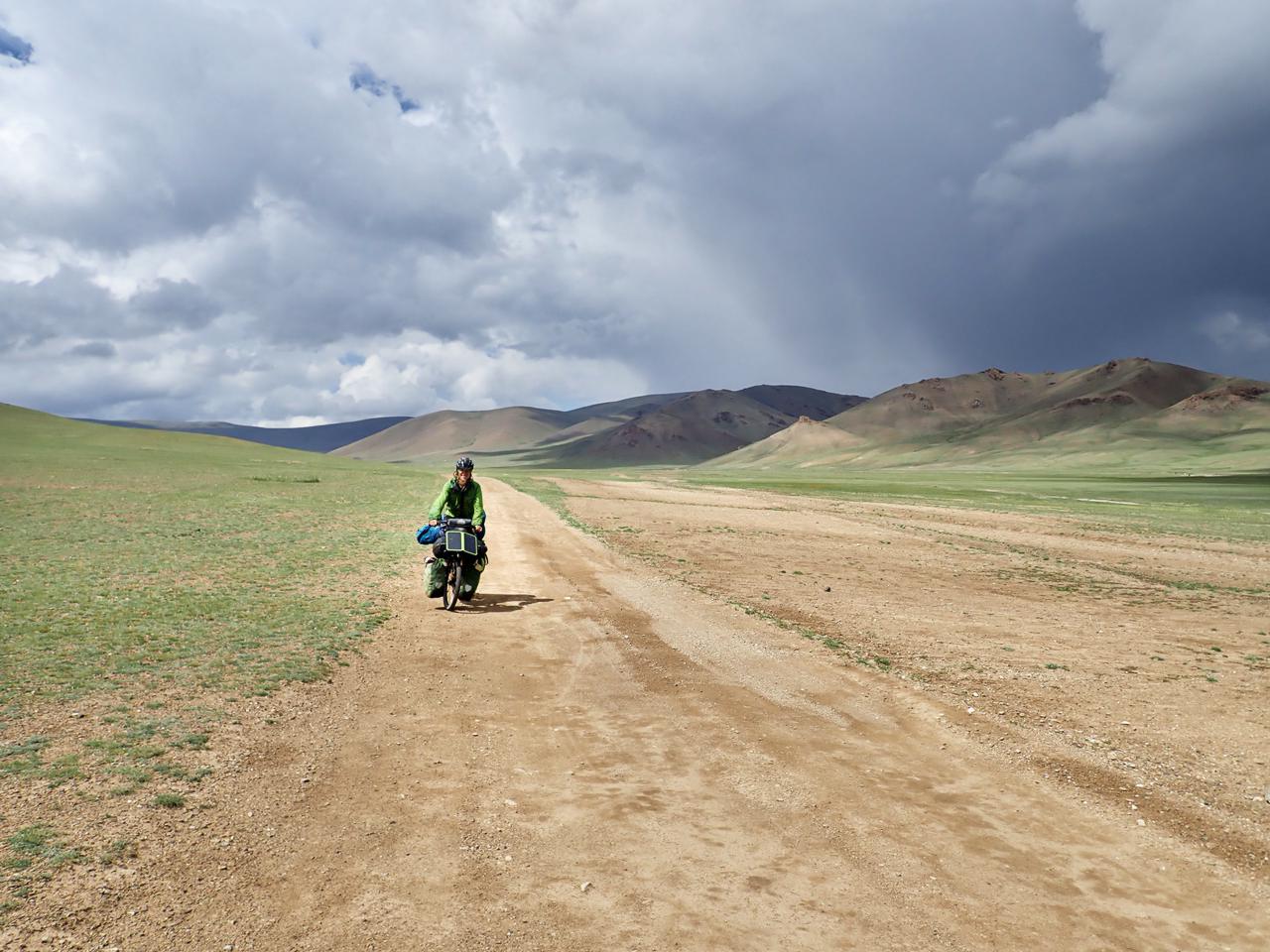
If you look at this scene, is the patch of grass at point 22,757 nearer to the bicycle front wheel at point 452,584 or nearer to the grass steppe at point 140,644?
the grass steppe at point 140,644

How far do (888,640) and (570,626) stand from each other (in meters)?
6.31

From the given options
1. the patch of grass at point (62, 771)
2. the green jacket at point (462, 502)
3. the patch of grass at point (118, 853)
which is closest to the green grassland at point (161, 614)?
the patch of grass at point (62, 771)

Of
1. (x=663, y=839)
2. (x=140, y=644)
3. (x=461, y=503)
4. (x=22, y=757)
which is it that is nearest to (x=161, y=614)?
(x=140, y=644)

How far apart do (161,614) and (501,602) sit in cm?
661

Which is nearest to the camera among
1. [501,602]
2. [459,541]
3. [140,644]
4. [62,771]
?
[62,771]

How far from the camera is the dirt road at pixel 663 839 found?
5.01m

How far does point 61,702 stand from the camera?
8.94m

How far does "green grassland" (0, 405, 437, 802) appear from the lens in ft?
25.9

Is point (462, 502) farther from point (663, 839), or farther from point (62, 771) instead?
point (663, 839)

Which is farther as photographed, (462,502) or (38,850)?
(462,502)

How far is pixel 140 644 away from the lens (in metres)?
11.7

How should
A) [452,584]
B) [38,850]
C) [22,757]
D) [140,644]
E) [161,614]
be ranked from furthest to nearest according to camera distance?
[452,584]
[161,614]
[140,644]
[22,757]
[38,850]

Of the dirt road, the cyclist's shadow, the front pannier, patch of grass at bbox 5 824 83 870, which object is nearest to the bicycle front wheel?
the cyclist's shadow

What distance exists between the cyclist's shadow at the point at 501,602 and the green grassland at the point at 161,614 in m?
2.17
